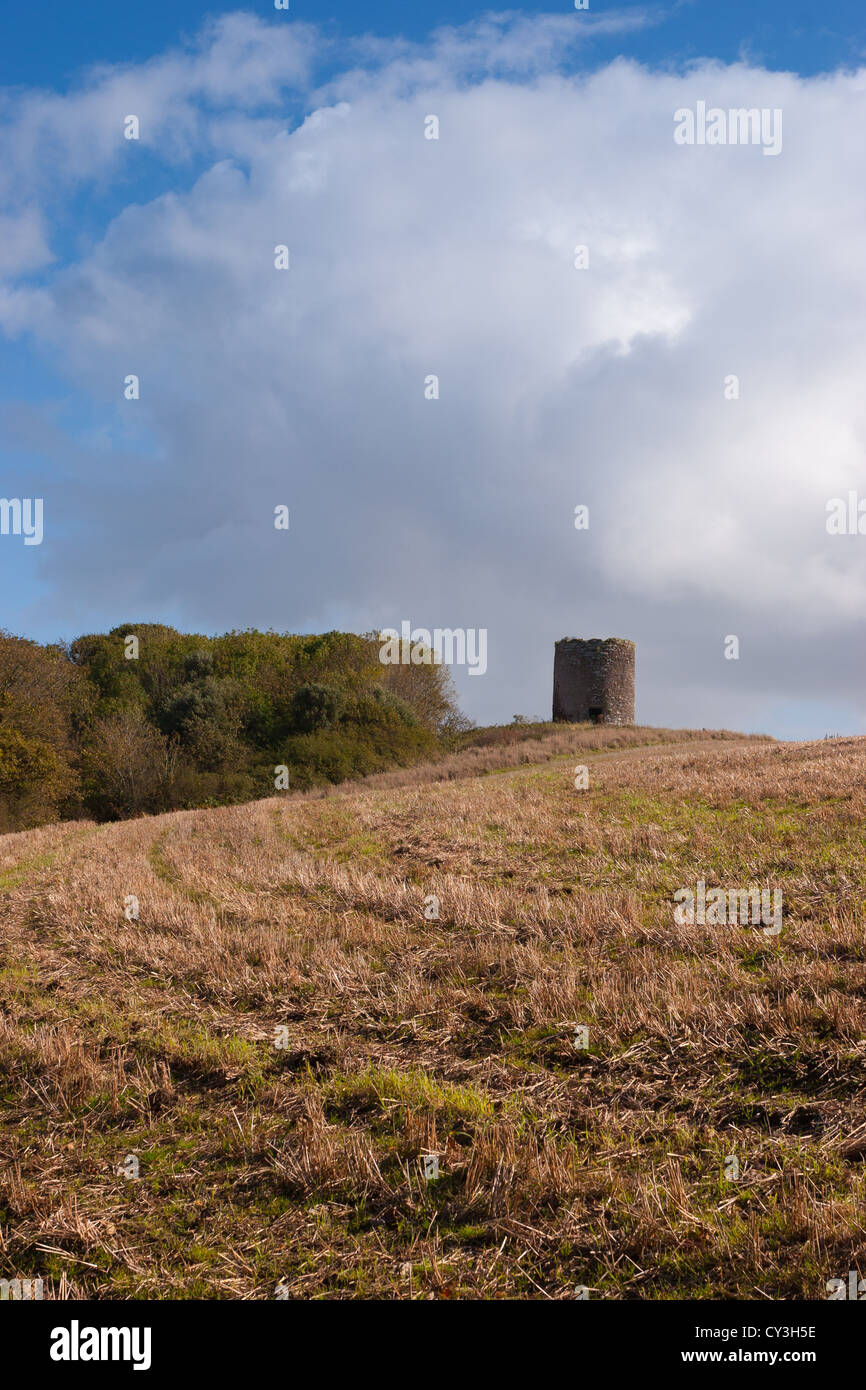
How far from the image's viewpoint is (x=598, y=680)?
52.2m

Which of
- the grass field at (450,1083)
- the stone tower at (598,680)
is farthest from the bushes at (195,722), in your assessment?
the grass field at (450,1083)

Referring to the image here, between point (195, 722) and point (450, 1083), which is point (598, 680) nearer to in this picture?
point (195, 722)

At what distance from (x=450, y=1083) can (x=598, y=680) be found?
46.9m

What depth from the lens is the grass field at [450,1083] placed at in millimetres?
4590

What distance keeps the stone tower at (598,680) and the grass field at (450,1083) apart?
3893 cm

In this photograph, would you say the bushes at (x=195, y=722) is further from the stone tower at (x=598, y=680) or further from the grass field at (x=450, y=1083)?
the grass field at (x=450, y=1083)

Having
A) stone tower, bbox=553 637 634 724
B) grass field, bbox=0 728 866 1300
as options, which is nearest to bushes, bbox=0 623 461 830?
stone tower, bbox=553 637 634 724

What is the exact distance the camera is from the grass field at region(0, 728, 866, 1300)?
4.59m

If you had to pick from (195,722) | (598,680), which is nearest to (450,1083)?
(195,722)

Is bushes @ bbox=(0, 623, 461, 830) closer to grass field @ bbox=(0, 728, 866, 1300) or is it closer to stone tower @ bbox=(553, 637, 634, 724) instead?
stone tower @ bbox=(553, 637, 634, 724)

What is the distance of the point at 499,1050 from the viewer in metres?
7.07

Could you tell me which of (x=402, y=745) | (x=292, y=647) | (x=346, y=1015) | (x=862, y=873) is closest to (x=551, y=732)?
(x=402, y=745)
